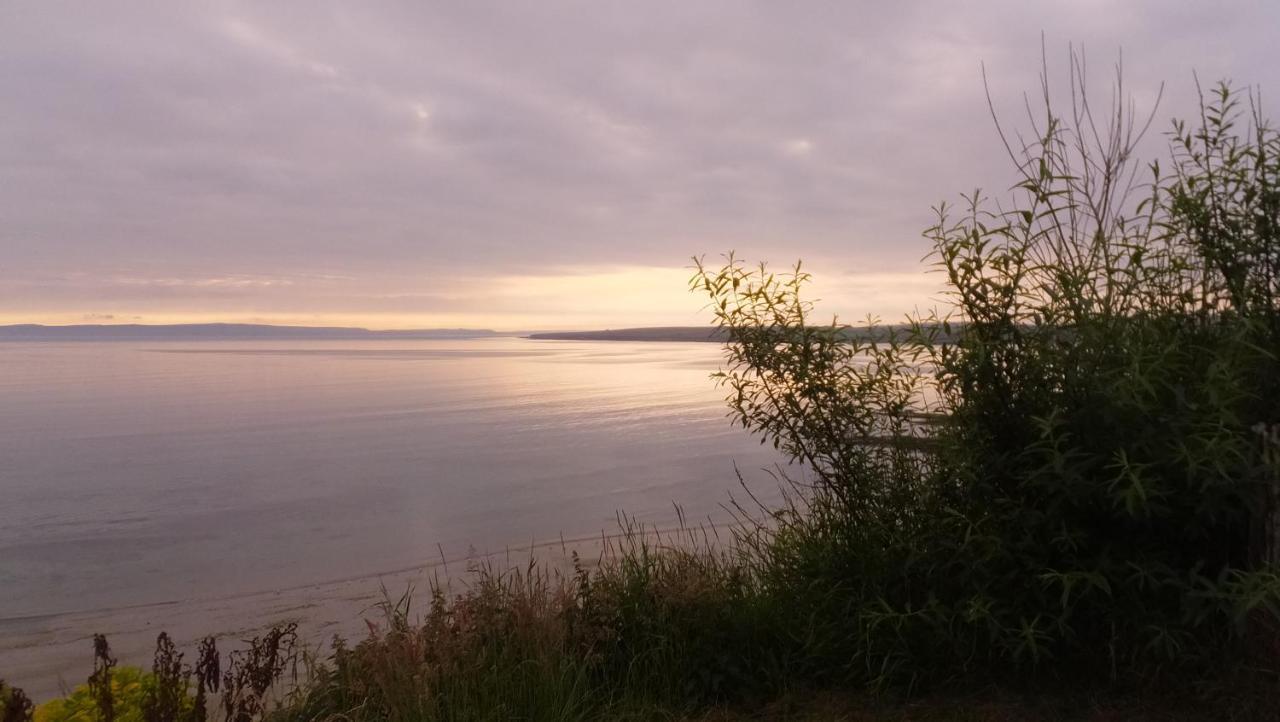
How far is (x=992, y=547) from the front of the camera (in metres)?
4.66

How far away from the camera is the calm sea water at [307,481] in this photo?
1051cm

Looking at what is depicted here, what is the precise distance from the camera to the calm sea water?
10.5 metres

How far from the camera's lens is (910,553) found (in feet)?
16.7

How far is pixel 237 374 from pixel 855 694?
44.2 m

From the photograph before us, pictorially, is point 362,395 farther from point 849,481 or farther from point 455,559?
point 849,481

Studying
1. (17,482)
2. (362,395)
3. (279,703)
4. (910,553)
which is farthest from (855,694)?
(362,395)

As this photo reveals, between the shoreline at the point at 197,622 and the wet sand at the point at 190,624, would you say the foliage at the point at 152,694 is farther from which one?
the wet sand at the point at 190,624

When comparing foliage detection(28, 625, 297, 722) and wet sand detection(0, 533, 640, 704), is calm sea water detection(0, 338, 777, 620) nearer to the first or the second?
wet sand detection(0, 533, 640, 704)

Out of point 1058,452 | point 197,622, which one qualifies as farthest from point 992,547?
point 197,622

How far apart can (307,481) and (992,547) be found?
13376mm

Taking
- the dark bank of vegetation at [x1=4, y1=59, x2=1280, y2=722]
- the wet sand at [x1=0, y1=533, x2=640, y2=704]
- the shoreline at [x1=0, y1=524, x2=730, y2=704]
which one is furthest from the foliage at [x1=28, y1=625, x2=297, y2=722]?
the wet sand at [x1=0, y1=533, x2=640, y2=704]

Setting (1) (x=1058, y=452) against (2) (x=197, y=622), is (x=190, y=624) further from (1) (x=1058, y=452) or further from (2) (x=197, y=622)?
(1) (x=1058, y=452)

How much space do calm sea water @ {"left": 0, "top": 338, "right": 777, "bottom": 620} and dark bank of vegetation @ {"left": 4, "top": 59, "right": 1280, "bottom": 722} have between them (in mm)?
5560

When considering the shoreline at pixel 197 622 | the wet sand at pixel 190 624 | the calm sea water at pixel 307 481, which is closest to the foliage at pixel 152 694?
the shoreline at pixel 197 622
